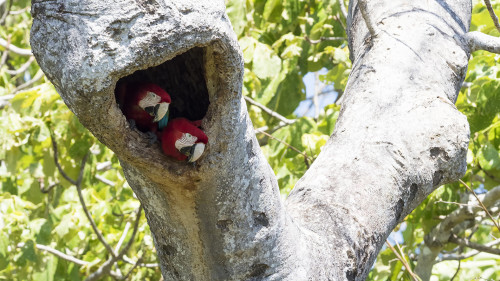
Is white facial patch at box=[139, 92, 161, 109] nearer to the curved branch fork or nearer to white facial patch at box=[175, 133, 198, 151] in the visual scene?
the curved branch fork

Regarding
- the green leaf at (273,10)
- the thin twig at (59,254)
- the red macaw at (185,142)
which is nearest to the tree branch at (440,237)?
the green leaf at (273,10)

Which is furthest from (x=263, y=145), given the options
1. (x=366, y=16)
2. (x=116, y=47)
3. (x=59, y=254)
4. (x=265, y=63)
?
(x=116, y=47)

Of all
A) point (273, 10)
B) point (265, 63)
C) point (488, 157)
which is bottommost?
point (488, 157)

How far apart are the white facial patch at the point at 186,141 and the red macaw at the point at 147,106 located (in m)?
0.17

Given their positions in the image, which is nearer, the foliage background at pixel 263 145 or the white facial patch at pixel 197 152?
the white facial patch at pixel 197 152

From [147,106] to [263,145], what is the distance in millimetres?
2684

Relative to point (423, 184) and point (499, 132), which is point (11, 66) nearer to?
point (499, 132)

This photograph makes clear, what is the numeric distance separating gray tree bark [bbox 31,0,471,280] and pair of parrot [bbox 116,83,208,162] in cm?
3

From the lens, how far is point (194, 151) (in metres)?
1.23

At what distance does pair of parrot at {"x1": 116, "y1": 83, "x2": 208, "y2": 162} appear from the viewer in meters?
1.22

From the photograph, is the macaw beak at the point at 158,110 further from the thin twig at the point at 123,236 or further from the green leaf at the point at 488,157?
the thin twig at the point at 123,236

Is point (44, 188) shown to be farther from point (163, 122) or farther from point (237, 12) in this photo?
point (163, 122)

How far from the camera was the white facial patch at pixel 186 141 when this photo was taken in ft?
3.93

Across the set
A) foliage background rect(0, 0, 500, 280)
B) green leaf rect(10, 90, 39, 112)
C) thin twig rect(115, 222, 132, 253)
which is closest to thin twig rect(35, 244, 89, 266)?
foliage background rect(0, 0, 500, 280)
